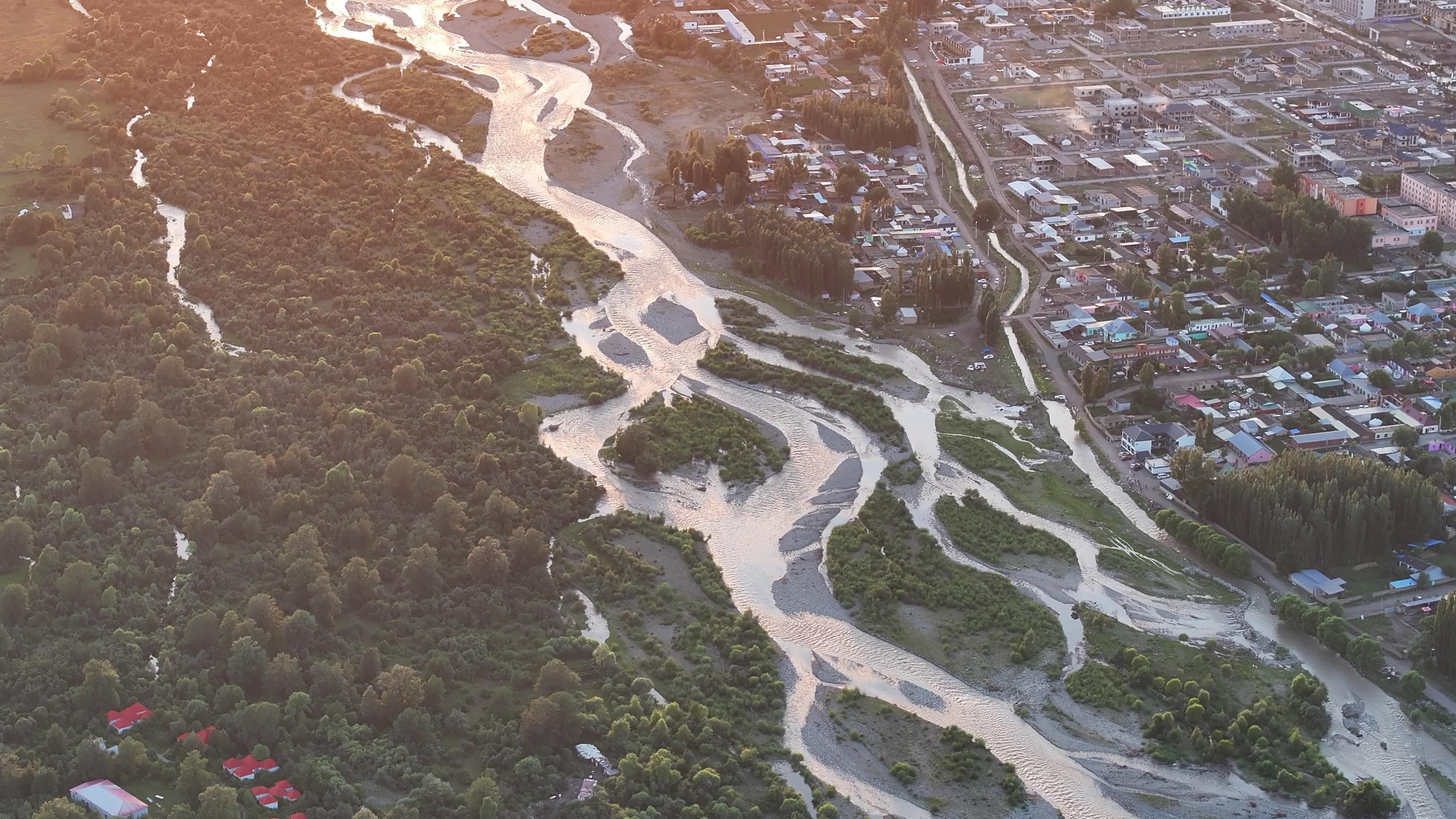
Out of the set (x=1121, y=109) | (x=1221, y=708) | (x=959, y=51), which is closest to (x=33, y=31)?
(x=959, y=51)

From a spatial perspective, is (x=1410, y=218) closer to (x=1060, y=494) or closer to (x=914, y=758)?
(x=1060, y=494)

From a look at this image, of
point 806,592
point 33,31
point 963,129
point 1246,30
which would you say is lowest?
point 33,31

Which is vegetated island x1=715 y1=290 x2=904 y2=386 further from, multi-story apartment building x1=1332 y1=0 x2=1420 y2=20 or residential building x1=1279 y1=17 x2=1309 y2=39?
multi-story apartment building x1=1332 y1=0 x2=1420 y2=20

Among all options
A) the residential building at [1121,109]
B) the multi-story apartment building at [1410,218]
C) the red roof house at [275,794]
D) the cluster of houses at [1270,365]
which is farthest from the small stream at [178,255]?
the multi-story apartment building at [1410,218]

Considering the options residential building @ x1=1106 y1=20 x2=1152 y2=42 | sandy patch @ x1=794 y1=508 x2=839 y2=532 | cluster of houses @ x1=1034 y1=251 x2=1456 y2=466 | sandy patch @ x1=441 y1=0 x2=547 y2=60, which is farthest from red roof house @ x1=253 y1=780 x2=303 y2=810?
residential building @ x1=1106 y1=20 x2=1152 y2=42

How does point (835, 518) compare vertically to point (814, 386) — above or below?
above

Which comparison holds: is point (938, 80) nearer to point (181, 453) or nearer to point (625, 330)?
point (625, 330)
